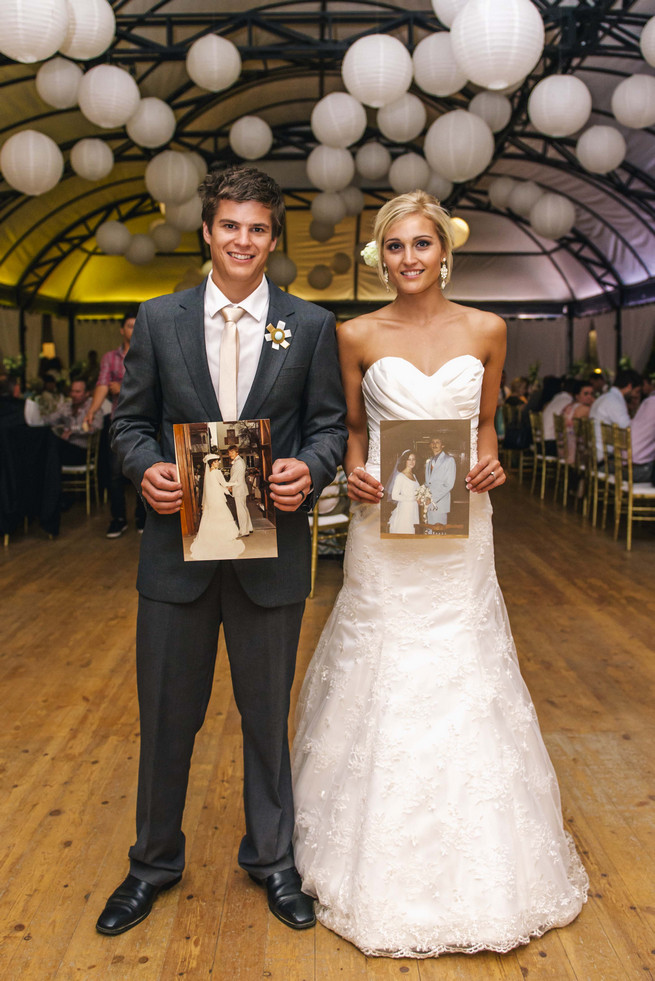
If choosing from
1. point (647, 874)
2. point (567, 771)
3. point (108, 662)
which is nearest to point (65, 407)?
point (108, 662)

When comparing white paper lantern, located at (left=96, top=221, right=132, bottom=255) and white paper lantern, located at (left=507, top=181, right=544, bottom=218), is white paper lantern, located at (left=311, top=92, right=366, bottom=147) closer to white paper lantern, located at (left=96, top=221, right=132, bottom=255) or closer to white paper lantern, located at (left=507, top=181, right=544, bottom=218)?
white paper lantern, located at (left=507, top=181, right=544, bottom=218)

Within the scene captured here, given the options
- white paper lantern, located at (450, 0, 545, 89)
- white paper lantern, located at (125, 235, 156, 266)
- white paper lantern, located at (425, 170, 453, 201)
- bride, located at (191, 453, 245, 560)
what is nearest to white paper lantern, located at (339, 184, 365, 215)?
white paper lantern, located at (425, 170, 453, 201)

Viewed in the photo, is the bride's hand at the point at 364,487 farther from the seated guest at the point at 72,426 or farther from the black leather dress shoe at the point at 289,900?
the seated guest at the point at 72,426

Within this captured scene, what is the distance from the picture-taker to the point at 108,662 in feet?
14.2

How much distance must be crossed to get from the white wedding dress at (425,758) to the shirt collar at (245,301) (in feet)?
1.40

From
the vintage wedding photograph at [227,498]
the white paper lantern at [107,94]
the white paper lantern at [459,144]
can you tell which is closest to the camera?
the vintage wedding photograph at [227,498]

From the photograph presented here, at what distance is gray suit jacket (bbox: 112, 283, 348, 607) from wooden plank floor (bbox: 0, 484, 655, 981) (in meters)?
0.87

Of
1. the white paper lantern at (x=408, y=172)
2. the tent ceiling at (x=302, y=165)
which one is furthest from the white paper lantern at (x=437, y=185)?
the tent ceiling at (x=302, y=165)

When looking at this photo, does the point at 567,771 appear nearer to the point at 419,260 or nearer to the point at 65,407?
the point at 419,260

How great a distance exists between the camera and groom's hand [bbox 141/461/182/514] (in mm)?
1930

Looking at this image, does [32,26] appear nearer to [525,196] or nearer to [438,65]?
[438,65]

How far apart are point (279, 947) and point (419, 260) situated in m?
1.80

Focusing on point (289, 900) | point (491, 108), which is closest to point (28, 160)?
point (491, 108)

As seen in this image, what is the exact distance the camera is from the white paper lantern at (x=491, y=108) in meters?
7.21
